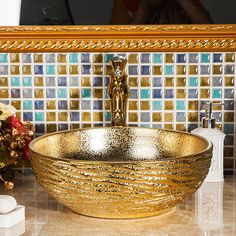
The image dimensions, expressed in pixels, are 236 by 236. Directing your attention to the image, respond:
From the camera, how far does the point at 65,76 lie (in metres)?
1.41

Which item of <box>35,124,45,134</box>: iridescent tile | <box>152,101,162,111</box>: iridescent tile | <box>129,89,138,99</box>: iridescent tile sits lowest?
<box>35,124,45,134</box>: iridescent tile

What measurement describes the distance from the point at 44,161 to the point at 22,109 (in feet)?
1.27

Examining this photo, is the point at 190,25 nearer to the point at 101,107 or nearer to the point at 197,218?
the point at 101,107

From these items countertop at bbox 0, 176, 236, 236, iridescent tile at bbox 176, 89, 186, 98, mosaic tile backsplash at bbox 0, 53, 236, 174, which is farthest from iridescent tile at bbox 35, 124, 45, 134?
iridescent tile at bbox 176, 89, 186, 98

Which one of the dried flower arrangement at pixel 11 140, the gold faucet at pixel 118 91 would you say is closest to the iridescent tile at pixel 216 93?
the gold faucet at pixel 118 91

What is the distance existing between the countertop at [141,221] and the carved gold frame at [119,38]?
0.33 metres

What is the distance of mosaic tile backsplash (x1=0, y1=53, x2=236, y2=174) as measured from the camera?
1403 mm

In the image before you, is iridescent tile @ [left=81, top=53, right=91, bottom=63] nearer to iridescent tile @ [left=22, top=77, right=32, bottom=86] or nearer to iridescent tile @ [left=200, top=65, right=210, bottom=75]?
iridescent tile @ [left=22, top=77, right=32, bottom=86]

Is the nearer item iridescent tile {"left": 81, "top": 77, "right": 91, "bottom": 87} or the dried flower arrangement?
the dried flower arrangement

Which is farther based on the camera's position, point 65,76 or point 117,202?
point 65,76

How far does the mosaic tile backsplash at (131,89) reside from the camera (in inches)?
55.2

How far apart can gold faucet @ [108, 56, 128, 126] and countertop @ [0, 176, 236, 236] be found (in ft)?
0.75

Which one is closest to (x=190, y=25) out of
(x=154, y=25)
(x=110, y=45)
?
(x=154, y=25)

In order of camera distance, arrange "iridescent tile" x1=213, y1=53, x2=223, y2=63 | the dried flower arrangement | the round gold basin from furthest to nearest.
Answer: "iridescent tile" x1=213, y1=53, x2=223, y2=63, the dried flower arrangement, the round gold basin
